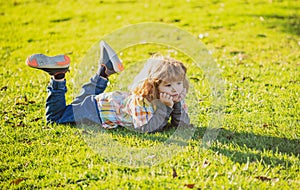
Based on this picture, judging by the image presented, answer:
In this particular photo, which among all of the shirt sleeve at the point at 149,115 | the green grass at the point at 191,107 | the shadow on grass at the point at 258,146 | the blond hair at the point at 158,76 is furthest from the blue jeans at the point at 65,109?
the shadow on grass at the point at 258,146

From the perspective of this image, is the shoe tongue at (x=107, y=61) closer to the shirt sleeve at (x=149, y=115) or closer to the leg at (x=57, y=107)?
the leg at (x=57, y=107)

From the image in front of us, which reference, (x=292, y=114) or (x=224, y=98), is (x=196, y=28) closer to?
(x=224, y=98)

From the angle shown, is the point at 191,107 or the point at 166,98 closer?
the point at 166,98

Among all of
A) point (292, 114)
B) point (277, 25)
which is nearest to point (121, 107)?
point (292, 114)

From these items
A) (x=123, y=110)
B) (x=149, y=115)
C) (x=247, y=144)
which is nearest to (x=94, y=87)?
(x=123, y=110)

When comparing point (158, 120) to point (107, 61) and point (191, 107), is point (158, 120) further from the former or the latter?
point (107, 61)

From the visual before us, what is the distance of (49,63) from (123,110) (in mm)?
872

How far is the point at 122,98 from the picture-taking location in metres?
4.60

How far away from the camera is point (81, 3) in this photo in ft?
38.7

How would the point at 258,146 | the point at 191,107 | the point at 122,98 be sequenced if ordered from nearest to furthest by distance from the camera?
the point at 258,146 → the point at 122,98 → the point at 191,107

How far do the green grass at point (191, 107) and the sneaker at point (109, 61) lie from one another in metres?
0.79

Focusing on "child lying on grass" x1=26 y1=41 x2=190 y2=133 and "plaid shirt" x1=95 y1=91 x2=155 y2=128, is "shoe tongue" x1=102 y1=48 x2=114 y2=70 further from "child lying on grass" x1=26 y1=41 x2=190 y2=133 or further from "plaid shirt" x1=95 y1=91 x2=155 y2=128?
"plaid shirt" x1=95 y1=91 x2=155 y2=128

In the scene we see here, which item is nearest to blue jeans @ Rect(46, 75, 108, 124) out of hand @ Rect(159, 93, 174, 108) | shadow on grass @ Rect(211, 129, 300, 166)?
hand @ Rect(159, 93, 174, 108)

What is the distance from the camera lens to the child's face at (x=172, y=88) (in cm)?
422
